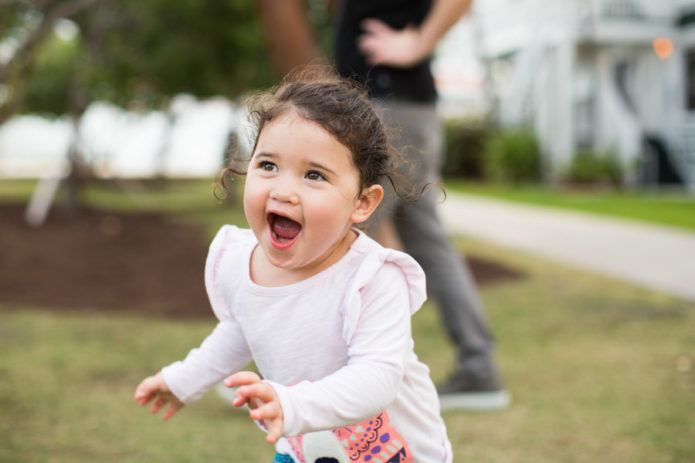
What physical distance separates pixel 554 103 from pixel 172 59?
32.8ft

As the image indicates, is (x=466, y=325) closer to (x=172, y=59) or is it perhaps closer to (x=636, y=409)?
(x=636, y=409)

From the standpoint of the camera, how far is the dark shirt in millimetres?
2754

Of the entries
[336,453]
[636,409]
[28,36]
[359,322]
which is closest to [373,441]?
[336,453]

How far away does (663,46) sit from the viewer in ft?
52.3

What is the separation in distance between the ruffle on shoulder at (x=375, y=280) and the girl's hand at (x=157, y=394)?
1.58 feet

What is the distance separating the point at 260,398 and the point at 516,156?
16.7 metres

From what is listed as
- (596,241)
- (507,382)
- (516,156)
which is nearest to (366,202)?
(507,382)

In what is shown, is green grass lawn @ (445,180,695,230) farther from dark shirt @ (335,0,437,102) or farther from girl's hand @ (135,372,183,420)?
girl's hand @ (135,372,183,420)

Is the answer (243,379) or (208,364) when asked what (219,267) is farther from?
(243,379)

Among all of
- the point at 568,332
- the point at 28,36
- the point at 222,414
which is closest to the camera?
the point at 222,414

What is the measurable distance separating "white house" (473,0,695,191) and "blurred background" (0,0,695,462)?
0.05 m

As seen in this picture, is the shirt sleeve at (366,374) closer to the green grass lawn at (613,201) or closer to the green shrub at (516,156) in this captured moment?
the green grass lawn at (613,201)

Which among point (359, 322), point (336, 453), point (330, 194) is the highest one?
point (330, 194)

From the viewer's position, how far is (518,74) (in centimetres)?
1947
